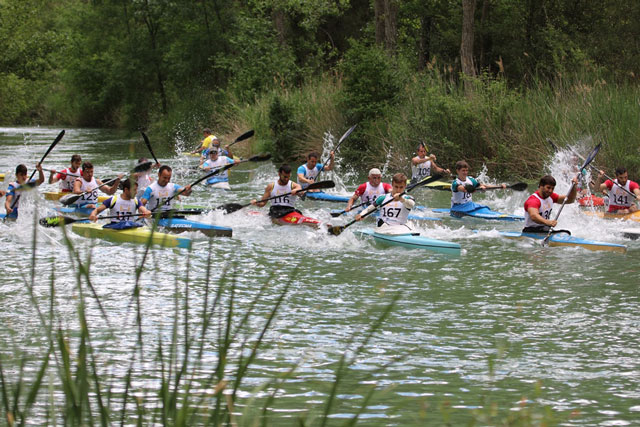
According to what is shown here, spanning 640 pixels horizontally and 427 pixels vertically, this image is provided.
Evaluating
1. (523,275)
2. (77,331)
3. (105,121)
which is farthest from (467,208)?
(105,121)

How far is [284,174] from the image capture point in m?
15.0

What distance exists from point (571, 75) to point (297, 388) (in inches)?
816

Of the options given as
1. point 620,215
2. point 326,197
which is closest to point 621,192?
point 620,215

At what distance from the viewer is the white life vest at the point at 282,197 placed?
1499cm

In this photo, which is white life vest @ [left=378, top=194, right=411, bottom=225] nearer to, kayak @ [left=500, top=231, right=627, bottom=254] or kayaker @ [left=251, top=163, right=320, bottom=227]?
kayaker @ [left=251, top=163, right=320, bottom=227]

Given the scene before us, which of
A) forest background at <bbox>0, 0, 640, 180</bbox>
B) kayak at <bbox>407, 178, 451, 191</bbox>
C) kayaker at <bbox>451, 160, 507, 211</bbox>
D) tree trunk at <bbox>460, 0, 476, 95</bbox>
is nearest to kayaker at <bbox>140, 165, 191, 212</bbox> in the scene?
kayaker at <bbox>451, 160, 507, 211</bbox>

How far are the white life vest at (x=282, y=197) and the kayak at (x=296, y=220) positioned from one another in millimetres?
343

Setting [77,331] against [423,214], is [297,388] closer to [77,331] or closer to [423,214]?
[77,331]

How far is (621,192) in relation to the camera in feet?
49.8

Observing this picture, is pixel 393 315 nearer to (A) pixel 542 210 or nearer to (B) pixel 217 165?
(A) pixel 542 210

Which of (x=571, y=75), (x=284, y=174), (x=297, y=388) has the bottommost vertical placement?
(x=297, y=388)

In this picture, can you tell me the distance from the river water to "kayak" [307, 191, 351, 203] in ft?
7.21

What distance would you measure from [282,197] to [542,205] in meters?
4.67

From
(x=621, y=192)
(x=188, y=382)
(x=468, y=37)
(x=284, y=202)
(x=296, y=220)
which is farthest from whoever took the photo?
(x=468, y=37)
